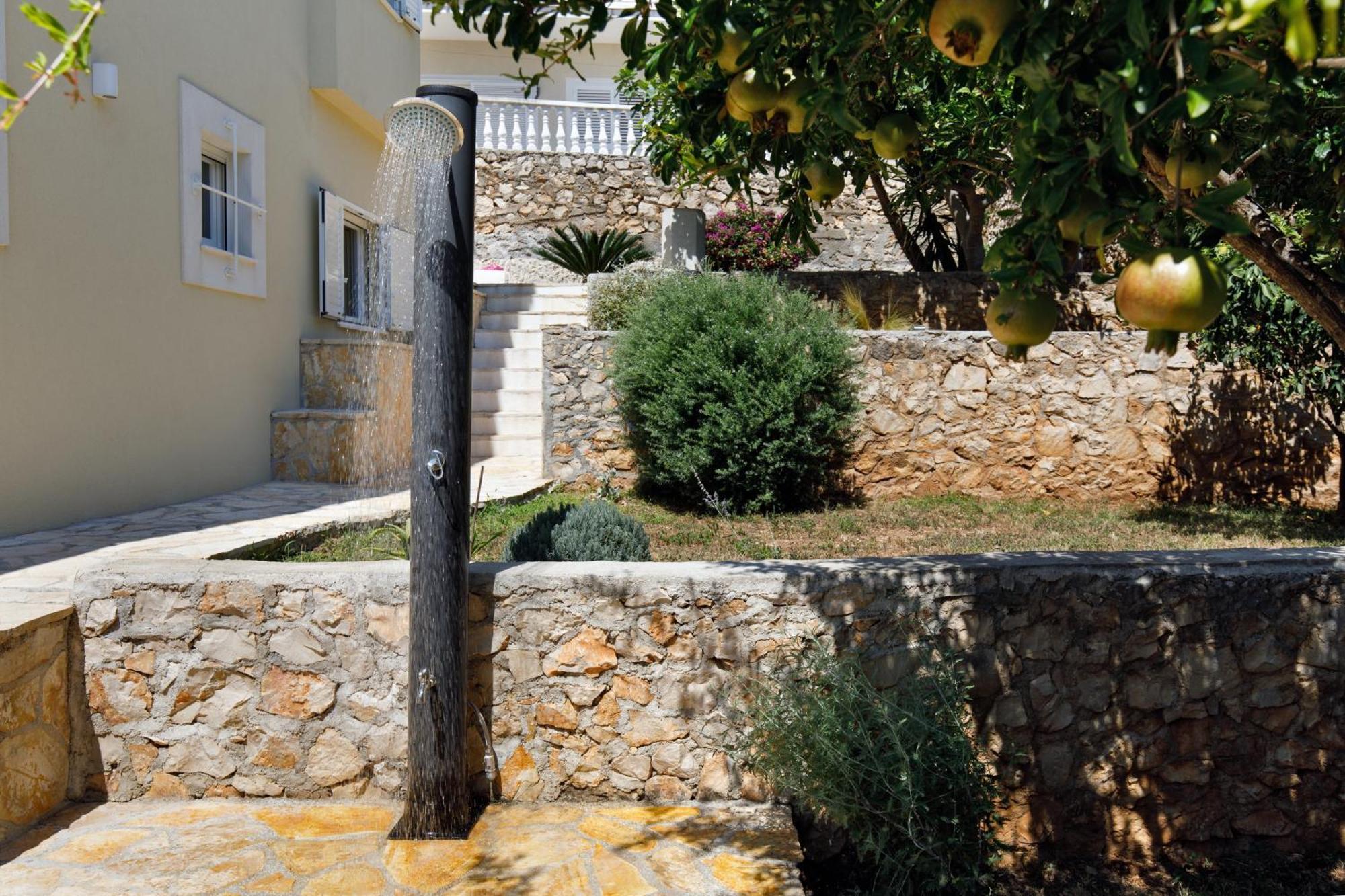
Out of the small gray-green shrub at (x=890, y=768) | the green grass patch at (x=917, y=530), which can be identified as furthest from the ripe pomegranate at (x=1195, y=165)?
the green grass patch at (x=917, y=530)

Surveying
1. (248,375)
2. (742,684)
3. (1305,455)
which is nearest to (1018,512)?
(1305,455)

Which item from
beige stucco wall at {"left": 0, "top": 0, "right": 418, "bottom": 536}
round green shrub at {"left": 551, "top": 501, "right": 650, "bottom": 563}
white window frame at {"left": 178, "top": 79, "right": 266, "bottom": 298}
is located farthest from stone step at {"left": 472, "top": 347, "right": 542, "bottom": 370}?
round green shrub at {"left": 551, "top": 501, "right": 650, "bottom": 563}

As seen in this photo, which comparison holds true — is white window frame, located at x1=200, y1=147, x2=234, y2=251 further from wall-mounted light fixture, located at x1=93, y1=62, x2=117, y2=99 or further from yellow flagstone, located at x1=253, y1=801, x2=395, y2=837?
yellow flagstone, located at x1=253, y1=801, x2=395, y2=837

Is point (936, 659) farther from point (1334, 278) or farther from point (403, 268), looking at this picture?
point (403, 268)

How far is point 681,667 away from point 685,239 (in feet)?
23.8

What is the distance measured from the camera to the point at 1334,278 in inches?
97.1

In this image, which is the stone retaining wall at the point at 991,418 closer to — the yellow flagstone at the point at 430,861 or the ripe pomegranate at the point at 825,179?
the yellow flagstone at the point at 430,861

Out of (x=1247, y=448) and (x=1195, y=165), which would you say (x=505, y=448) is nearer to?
(x=1247, y=448)

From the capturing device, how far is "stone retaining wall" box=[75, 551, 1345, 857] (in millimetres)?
3346

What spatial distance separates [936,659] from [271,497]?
16.6 feet

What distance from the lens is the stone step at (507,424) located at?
9.84 m

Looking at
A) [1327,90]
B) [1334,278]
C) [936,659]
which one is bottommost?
[936,659]

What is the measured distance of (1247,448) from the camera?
27.5 ft

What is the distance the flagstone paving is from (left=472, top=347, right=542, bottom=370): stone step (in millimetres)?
7435
